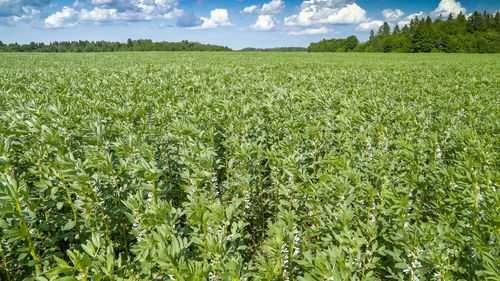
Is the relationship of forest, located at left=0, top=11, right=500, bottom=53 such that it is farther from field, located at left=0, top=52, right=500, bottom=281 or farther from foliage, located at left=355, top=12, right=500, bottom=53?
field, located at left=0, top=52, right=500, bottom=281

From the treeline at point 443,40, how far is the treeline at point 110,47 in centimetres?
4171

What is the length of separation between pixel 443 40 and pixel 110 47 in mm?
92910

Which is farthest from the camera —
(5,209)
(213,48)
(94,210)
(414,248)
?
(213,48)

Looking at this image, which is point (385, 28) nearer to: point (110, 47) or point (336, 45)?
point (336, 45)

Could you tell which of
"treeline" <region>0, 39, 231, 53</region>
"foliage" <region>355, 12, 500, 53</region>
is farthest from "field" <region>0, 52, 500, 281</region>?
"treeline" <region>0, 39, 231, 53</region>

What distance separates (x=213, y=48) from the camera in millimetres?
91062

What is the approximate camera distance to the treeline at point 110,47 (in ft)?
271

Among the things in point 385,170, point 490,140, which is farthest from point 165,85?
point 490,140

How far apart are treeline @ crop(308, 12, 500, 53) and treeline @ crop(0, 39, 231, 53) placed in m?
41.7

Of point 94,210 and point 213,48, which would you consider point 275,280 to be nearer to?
point 94,210

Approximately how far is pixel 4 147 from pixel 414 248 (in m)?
4.22

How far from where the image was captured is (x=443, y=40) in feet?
221

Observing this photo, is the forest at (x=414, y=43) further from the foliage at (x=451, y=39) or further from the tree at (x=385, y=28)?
the tree at (x=385, y=28)

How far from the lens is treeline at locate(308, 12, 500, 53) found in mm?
65250
